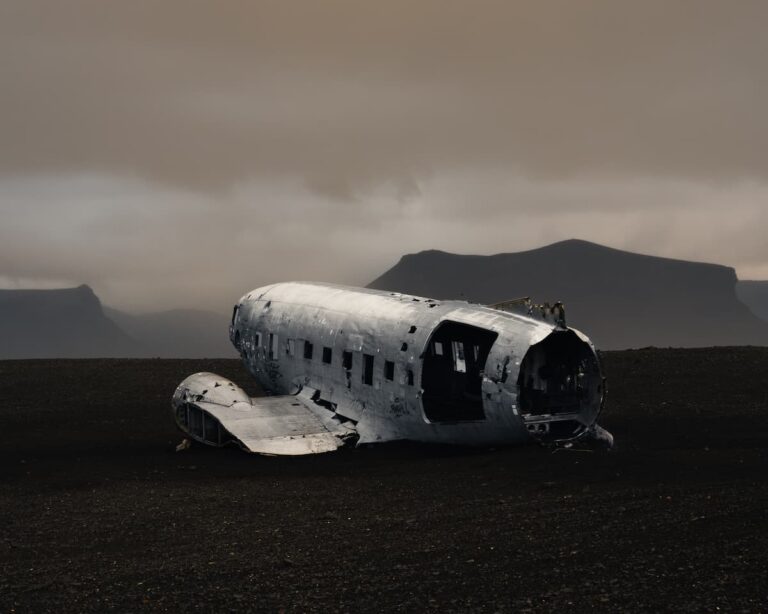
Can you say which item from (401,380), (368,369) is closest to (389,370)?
(401,380)

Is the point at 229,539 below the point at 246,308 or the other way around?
below

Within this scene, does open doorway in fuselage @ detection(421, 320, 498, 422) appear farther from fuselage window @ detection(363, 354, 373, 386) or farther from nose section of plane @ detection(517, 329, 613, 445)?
nose section of plane @ detection(517, 329, 613, 445)

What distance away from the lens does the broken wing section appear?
26.0 m

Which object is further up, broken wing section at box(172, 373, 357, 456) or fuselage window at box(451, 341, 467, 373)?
fuselage window at box(451, 341, 467, 373)

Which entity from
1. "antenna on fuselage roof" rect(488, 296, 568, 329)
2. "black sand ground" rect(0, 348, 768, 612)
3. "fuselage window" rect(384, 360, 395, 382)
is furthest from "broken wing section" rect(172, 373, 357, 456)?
"antenna on fuselage roof" rect(488, 296, 568, 329)

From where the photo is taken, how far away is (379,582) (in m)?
13.4

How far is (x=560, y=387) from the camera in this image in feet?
80.8

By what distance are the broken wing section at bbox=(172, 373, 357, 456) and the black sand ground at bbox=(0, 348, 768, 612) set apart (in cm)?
60

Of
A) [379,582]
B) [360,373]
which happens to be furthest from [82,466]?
[379,582]

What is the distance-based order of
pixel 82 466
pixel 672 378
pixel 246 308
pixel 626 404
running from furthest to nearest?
pixel 672 378
pixel 626 404
pixel 246 308
pixel 82 466

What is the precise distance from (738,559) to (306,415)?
16.3m

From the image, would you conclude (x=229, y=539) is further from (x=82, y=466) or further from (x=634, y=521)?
(x=82, y=466)

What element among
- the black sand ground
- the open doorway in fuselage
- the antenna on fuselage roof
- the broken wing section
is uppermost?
the antenna on fuselage roof

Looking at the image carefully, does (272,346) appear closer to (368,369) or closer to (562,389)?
(368,369)
